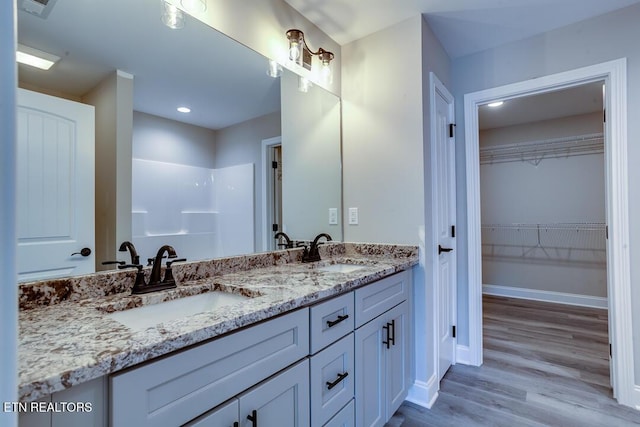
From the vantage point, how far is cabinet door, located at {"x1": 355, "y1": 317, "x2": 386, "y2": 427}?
1367 mm

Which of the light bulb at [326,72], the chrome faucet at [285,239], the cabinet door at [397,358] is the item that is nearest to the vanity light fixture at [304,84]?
the light bulb at [326,72]

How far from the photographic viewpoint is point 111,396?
0.62 m

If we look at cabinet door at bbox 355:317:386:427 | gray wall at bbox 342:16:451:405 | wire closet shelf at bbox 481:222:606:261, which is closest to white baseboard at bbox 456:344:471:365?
gray wall at bbox 342:16:451:405

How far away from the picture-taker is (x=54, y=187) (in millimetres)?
976

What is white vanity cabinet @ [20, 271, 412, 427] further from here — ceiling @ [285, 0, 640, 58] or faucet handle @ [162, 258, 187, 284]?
ceiling @ [285, 0, 640, 58]

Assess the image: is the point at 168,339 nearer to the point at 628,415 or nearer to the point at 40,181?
the point at 40,181

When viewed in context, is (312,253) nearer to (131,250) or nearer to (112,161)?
(131,250)

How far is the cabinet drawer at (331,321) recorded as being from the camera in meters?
1.13

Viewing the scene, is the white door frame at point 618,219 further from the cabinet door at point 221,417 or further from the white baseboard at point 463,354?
the cabinet door at point 221,417

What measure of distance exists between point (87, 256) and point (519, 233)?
4.79 metres

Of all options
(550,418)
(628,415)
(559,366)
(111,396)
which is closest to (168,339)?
(111,396)

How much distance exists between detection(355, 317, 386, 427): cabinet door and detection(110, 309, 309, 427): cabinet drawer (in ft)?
1.52

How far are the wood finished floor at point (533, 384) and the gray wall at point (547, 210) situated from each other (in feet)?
2.80

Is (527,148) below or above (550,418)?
above
